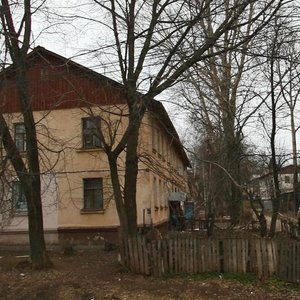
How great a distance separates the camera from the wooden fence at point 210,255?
11.2 meters

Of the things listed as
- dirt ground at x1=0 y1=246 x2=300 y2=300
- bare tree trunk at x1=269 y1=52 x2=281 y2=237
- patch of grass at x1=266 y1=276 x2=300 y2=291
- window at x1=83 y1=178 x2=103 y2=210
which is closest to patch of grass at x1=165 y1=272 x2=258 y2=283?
dirt ground at x1=0 y1=246 x2=300 y2=300

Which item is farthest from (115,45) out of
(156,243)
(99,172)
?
(99,172)

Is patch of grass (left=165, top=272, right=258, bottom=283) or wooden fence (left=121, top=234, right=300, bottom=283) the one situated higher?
wooden fence (left=121, top=234, right=300, bottom=283)

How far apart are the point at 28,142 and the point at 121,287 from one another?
521 cm

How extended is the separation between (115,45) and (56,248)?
1050 centimetres

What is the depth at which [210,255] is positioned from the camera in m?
11.8

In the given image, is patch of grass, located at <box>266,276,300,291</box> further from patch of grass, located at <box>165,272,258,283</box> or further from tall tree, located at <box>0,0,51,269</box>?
tall tree, located at <box>0,0,51,269</box>

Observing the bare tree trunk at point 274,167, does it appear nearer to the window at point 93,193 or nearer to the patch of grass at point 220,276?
the patch of grass at point 220,276

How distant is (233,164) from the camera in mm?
18344

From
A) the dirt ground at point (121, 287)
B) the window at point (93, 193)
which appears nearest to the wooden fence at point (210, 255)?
the dirt ground at point (121, 287)

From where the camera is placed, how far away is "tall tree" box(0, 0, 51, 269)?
13.0 metres

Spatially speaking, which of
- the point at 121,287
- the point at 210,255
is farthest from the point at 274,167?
the point at 121,287

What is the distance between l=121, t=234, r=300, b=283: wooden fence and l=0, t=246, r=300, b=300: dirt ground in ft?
0.85

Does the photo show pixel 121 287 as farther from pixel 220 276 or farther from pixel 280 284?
pixel 280 284
